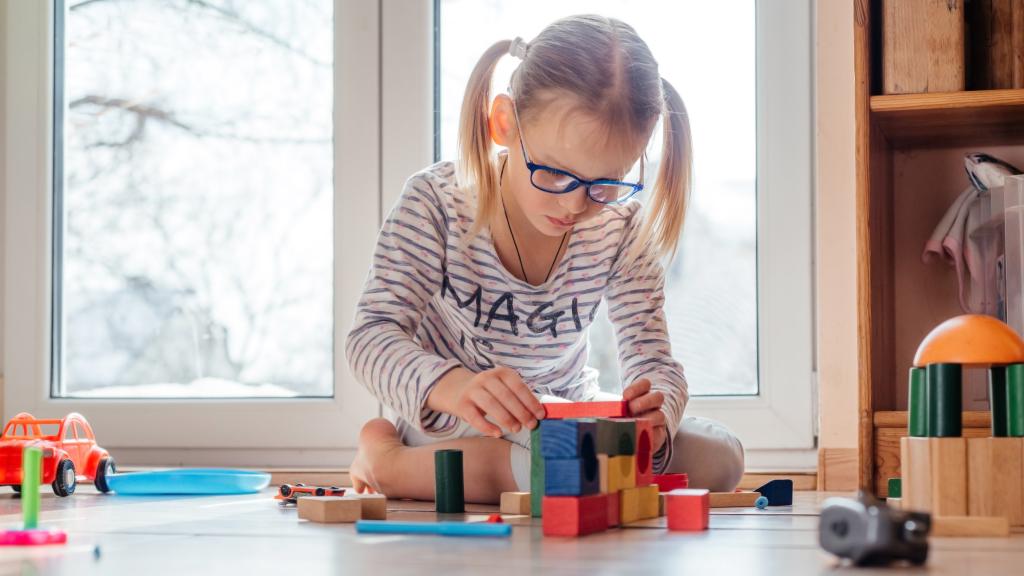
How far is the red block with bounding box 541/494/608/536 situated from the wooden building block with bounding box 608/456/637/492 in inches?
2.2

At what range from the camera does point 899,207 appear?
68.4 inches

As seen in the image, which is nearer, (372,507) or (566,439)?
(566,439)

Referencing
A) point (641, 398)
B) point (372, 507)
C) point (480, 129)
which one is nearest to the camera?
point (372, 507)

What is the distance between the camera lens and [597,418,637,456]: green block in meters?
0.93

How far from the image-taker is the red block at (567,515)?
0.88 metres

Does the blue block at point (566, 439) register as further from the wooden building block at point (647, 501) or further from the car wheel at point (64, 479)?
the car wheel at point (64, 479)

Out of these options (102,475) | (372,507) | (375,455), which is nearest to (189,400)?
(102,475)

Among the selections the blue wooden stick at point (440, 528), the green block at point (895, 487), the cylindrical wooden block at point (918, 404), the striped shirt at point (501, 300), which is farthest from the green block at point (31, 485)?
the green block at point (895, 487)

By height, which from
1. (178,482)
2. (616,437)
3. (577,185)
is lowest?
(178,482)

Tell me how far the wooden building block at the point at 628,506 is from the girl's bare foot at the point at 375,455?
47 cm

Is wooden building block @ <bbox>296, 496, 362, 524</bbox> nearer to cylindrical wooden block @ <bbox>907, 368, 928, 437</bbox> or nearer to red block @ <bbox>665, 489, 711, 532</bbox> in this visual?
red block @ <bbox>665, 489, 711, 532</bbox>

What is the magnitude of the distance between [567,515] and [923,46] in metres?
0.86

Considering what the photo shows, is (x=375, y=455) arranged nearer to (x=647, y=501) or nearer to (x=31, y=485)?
(x=647, y=501)

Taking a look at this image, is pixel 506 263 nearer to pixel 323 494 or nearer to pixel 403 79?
pixel 323 494
